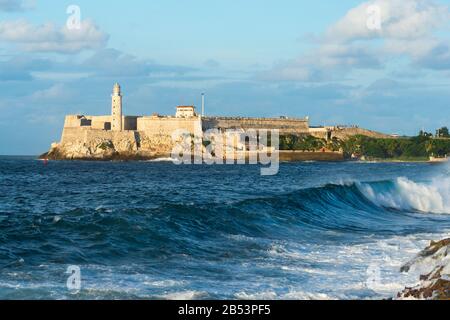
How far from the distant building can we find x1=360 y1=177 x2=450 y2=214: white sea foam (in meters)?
75.7

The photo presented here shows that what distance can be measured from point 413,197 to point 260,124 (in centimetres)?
8606

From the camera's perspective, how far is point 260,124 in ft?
388

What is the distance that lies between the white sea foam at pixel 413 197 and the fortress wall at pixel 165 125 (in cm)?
6893

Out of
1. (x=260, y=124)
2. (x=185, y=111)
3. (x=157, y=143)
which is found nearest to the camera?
(x=157, y=143)

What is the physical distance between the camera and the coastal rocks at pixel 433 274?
9.52 m

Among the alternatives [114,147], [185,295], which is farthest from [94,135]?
[185,295]

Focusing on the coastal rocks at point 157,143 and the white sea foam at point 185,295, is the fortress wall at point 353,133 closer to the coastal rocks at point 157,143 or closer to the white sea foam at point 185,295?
the coastal rocks at point 157,143

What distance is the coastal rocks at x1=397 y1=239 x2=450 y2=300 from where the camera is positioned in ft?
31.2

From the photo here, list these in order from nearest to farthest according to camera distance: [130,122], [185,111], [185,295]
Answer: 1. [185,295]
2. [130,122]
3. [185,111]

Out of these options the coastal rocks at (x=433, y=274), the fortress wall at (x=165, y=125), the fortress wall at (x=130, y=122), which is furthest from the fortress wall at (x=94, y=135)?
the coastal rocks at (x=433, y=274)

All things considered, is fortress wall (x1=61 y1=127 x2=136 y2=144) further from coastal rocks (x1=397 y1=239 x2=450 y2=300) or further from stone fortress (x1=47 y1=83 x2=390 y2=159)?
coastal rocks (x1=397 y1=239 x2=450 y2=300)

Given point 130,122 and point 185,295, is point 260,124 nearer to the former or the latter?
point 130,122
